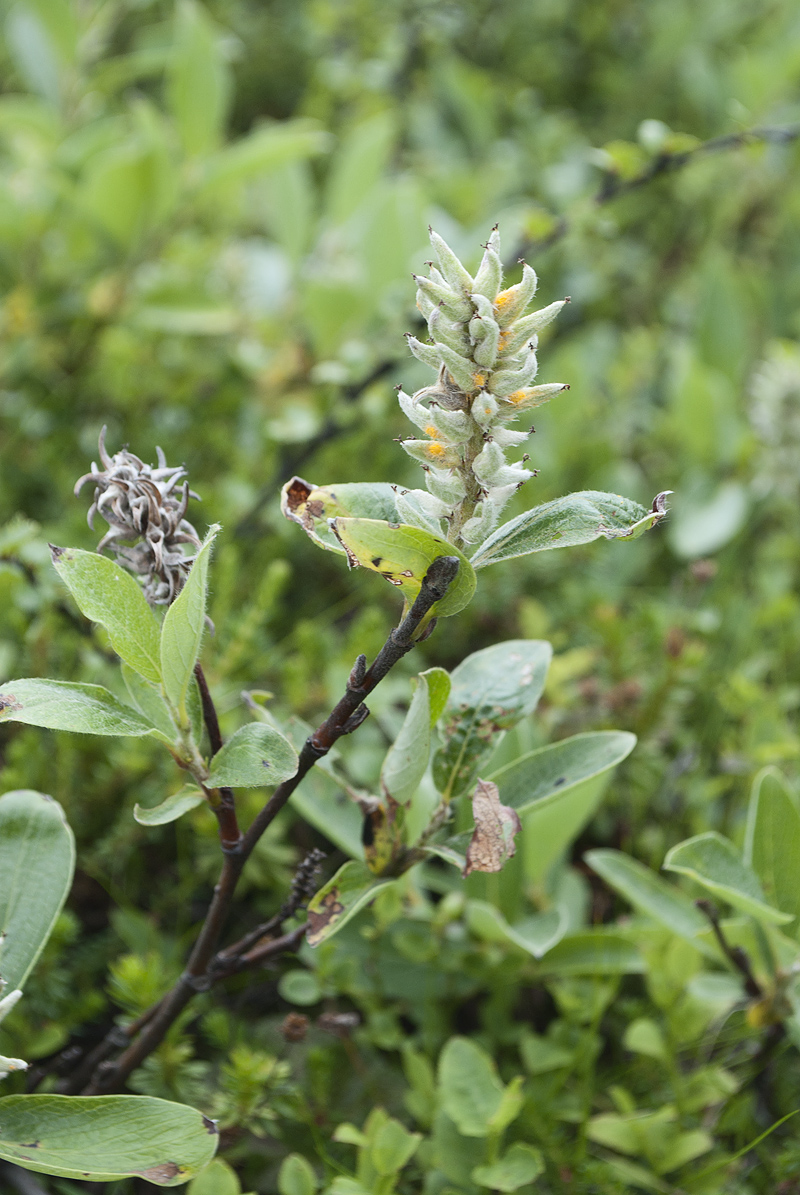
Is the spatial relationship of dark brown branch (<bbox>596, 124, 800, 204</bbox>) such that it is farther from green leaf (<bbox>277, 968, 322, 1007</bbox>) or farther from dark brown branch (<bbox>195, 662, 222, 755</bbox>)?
green leaf (<bbox>277, 968, 322, 1007</bbox>)

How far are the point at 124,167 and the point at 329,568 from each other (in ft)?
3.31

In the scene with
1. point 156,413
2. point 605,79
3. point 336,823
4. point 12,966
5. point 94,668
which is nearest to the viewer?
point 12,966

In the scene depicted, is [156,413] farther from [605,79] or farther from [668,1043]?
[605,79]

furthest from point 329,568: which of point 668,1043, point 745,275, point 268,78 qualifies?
point 268,78

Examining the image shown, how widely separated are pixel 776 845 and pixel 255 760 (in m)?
0.76

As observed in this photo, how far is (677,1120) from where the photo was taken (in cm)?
132

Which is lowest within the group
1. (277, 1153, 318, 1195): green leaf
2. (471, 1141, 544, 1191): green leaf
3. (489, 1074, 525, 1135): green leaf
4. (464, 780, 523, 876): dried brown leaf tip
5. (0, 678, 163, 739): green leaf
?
(471, 1141, 544, 1191): green leaf

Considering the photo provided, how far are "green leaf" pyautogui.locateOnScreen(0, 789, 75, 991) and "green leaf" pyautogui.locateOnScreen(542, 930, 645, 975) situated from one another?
0.71m

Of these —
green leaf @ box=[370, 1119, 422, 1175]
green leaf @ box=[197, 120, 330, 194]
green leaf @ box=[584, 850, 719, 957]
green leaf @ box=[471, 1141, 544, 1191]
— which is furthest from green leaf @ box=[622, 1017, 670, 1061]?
green leaf @ box=[197, 120, 330, 194]

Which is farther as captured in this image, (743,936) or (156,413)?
(156,413)

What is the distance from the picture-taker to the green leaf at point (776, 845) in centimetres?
125

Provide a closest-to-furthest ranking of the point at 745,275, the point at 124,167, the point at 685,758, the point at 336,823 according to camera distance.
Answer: the point at 336,823, the point at 685,758, the point at 124,167, the point at 745,275

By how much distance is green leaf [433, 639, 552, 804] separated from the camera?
1079 mm

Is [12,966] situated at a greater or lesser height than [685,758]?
greater
